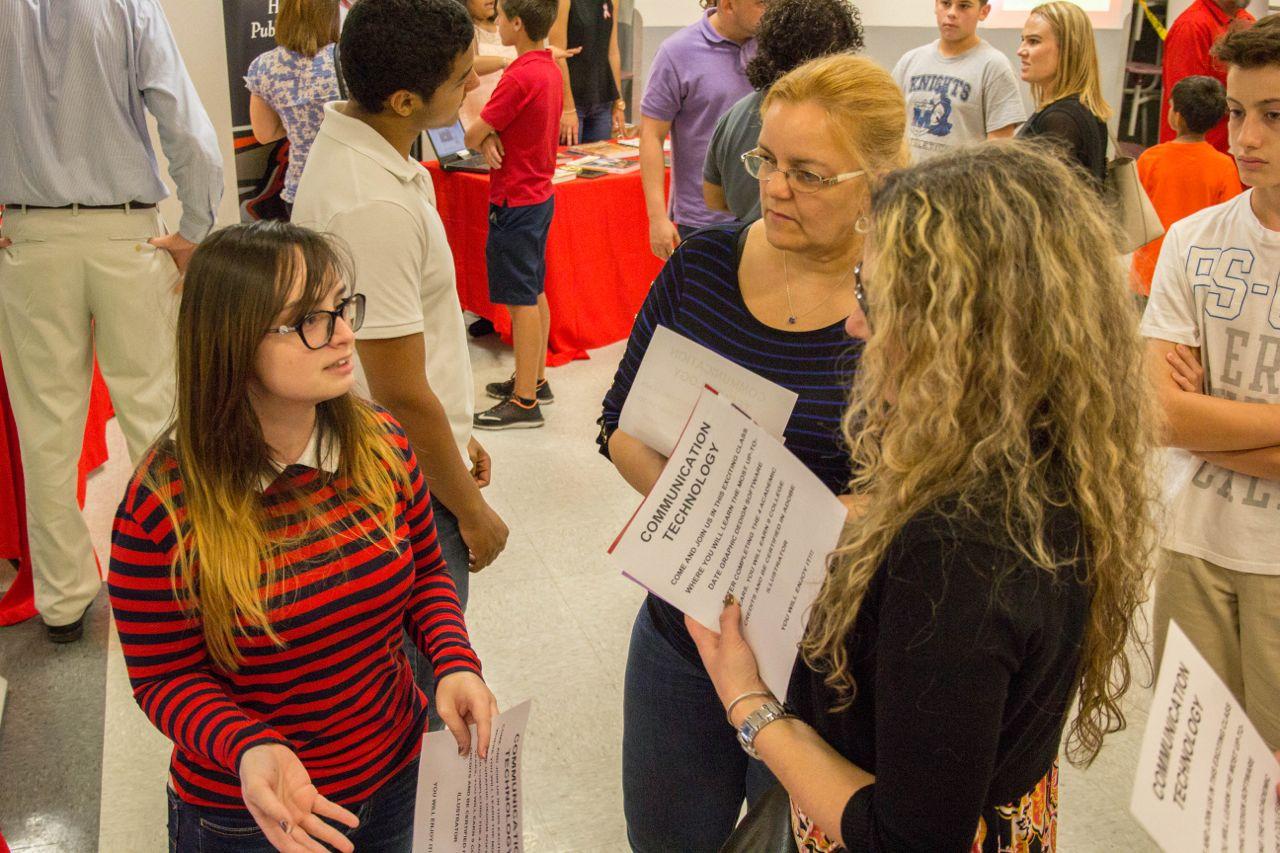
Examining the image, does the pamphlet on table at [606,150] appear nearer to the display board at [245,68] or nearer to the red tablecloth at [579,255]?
the red tablecloth at [579,255]

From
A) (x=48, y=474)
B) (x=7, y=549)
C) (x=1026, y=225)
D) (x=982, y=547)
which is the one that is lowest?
(x=7, y=549)

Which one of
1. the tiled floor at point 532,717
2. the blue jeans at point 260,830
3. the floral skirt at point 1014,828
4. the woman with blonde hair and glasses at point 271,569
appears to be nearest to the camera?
the floral skirt at point 1014,828

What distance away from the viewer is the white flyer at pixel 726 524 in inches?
45.3

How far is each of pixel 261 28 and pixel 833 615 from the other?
4.91 metres

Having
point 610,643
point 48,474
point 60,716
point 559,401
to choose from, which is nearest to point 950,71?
point 559,401

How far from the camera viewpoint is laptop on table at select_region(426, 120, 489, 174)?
4.85 metres

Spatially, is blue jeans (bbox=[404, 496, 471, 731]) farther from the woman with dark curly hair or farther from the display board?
the display board

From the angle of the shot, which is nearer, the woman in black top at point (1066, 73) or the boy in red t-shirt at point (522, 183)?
the woman in black top at point (1066, 73)

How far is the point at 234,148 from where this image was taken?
526 cm

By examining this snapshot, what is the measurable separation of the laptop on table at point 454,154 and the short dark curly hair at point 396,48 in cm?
312

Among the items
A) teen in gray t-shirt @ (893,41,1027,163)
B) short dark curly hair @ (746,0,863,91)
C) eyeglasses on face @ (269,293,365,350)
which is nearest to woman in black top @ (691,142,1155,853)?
eyeglasses on face @ (269,293,365,350)

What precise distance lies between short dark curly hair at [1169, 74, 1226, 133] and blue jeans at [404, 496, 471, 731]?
3.97m

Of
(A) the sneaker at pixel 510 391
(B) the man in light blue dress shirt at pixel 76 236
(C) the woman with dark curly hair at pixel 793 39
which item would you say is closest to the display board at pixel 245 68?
(A) the sneaker at pixel 510 391

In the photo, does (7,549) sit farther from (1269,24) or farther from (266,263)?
(1269,24)
